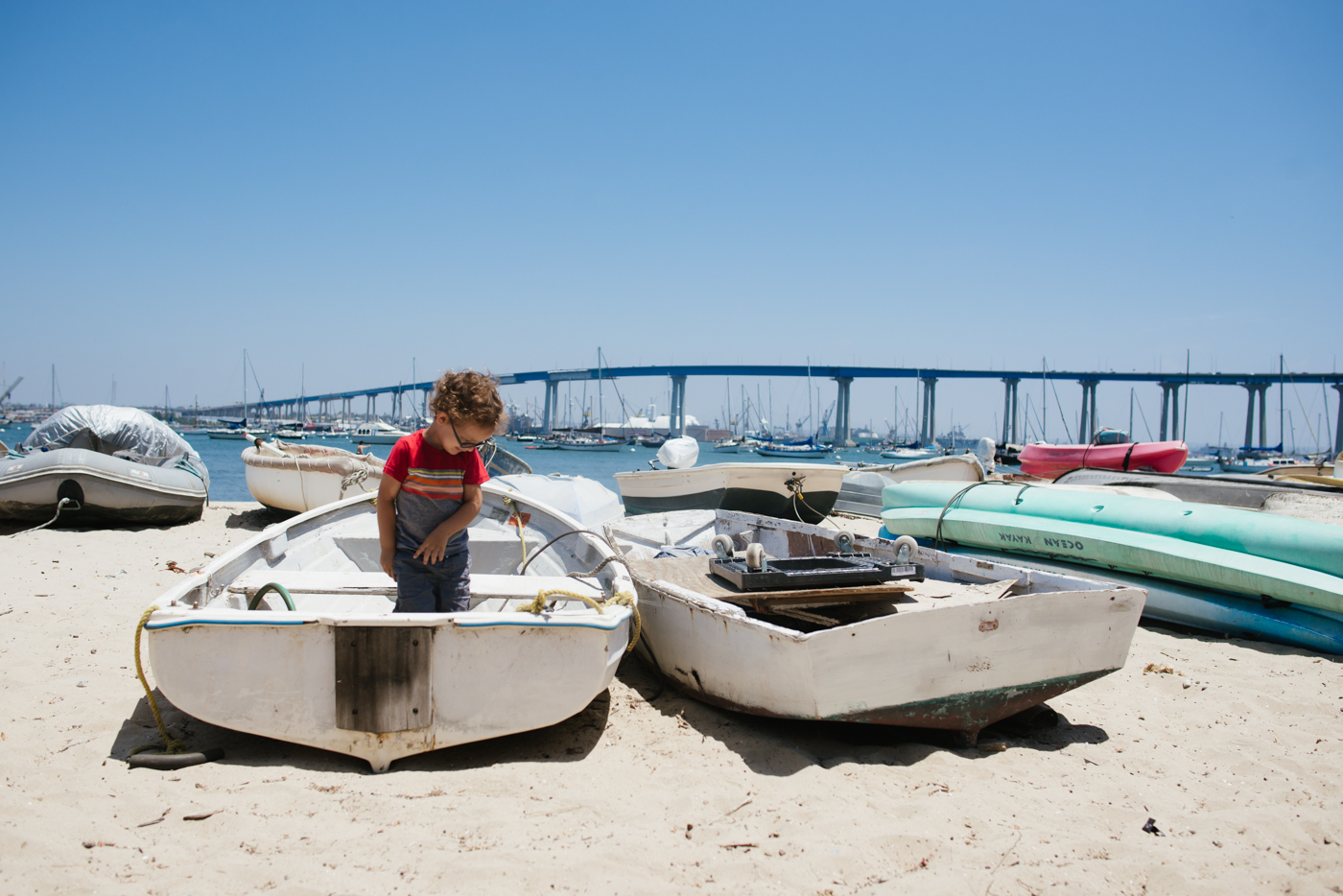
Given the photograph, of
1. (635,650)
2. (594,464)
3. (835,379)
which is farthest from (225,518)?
(835,379)

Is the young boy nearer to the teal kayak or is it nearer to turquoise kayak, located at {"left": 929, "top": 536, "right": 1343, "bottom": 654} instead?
turquoise kayak, located at {"left": 929, "top": 536, "right": 1343, "bottom": 654}

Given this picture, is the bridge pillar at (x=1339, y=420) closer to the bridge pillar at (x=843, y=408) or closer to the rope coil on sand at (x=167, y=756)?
the bridge pillar at (x=843, y=408)

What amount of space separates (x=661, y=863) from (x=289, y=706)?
1670mm

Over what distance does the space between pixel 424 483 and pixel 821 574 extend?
2173 mm

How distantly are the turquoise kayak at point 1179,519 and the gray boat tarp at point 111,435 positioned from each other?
37.1 ft

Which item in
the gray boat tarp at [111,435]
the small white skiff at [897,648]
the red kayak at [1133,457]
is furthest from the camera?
the red kayak at [1133,457]

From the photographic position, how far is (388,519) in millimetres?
3336

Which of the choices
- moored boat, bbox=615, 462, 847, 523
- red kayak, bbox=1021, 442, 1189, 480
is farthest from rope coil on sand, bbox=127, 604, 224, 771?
red kayak, bbox=1021, 442, 1189, 480

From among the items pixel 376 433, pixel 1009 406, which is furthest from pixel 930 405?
pixel 376 433

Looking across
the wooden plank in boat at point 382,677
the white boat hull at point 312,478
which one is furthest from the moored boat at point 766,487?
the wooden plank in boat at point 382,677

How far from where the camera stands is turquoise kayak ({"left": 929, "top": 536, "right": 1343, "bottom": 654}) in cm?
536

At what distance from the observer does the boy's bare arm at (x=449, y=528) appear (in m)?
3.30

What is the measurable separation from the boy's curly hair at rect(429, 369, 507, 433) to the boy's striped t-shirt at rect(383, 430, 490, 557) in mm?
251

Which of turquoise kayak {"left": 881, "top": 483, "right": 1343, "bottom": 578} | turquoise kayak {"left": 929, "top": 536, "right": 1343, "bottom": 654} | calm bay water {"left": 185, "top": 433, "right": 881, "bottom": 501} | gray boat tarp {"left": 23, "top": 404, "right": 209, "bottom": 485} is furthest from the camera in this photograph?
calm bay water {"left": 185, "top": 433, "right": 881, "bottom": 501}
